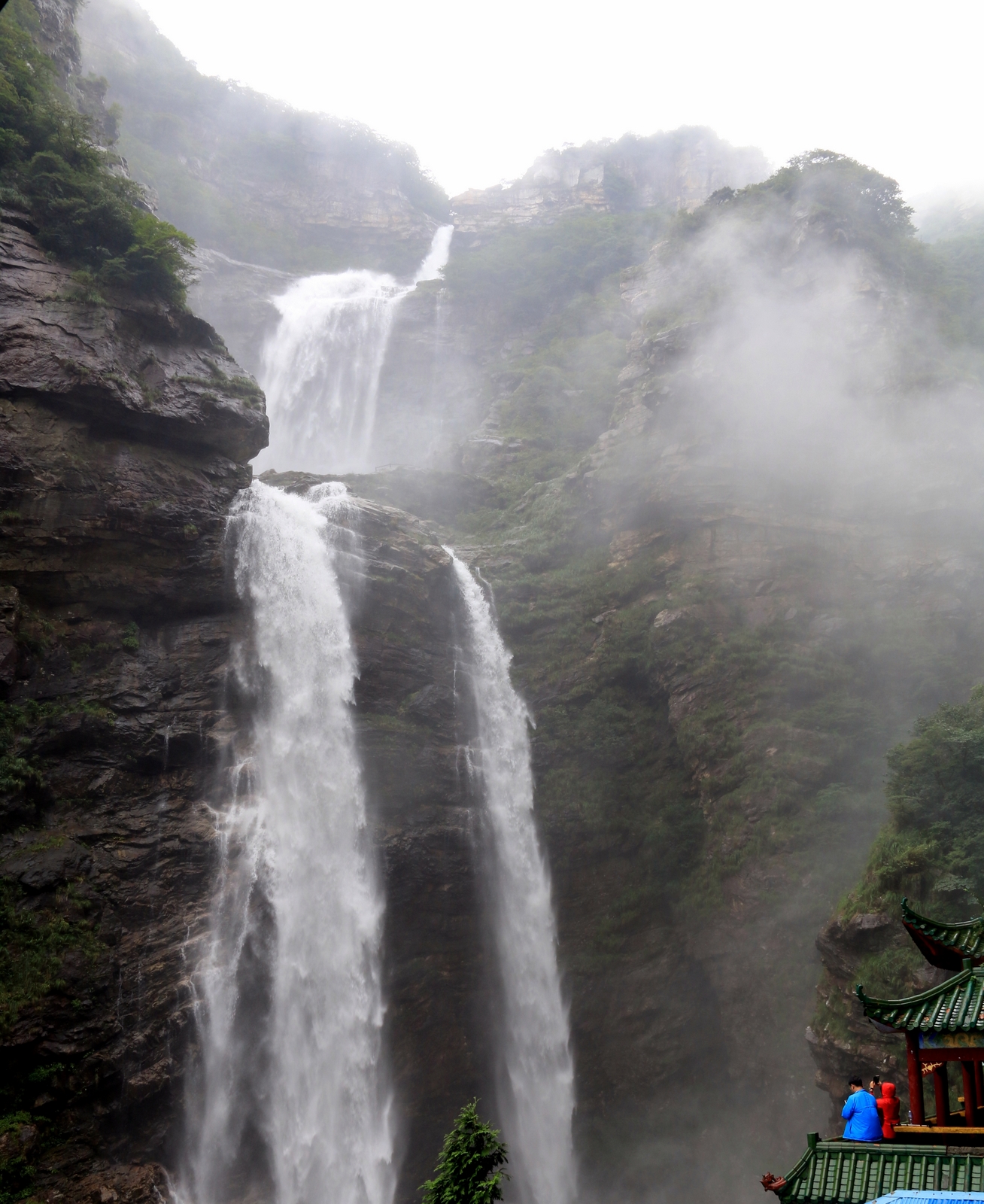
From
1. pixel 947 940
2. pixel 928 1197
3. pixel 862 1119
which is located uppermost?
pixel 947 940

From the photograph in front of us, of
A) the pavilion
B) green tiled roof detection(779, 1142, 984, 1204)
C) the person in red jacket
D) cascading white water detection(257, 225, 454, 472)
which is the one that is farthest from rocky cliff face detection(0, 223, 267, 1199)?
cascading white water detection(257, 225, 454, 472)

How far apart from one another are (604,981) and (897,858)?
10.4m

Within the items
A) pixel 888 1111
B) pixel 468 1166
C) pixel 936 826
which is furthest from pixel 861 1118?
pixel 936 826

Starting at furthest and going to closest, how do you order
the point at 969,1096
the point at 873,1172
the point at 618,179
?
the point at 618,179
the point at 969,1096
the point at 873,1172

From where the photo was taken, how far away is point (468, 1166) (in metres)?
11.5

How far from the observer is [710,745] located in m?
26.3

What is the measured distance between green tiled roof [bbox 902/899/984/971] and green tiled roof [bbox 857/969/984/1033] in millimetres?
274

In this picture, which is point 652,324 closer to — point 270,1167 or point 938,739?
point 938,739

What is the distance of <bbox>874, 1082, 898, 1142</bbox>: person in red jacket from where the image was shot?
8.38 metres

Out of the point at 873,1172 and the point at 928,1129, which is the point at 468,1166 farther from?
the point at 928,1129

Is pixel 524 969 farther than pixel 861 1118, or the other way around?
pixel 524 969

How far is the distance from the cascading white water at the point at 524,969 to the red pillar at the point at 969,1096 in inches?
654

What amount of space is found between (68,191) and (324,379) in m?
25.1

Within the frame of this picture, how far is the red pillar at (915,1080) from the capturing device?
8.86 m
